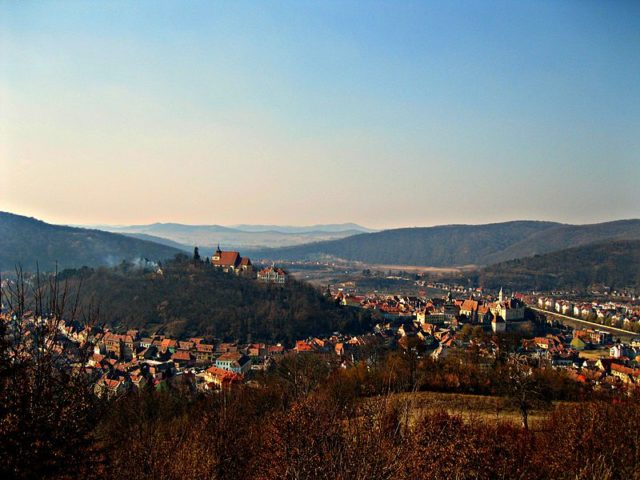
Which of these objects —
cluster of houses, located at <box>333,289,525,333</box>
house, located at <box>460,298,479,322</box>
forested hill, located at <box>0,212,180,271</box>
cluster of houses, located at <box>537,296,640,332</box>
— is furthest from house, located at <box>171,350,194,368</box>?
forested hill, located at <box>0,212,180,271</box>

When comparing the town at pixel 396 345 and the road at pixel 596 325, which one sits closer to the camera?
the town at pixel 396 345

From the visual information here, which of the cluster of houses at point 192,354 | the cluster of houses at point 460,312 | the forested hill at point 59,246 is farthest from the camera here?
the forested hill at point 59,246

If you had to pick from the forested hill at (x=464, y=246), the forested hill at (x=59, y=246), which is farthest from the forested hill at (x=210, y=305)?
the forested hill at (x=464, y=246)

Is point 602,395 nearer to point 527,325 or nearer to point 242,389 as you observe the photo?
point 242,389

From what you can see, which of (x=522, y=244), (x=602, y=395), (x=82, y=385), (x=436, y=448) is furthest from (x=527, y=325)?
(x=522, y=244)

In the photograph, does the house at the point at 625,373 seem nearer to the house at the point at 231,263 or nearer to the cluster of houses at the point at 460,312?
the cluster of houses at the point at 460,312

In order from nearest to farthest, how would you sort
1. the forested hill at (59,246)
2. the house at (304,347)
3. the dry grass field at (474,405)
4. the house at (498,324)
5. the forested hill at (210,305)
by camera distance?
1. the dry grass field at (474,405)
2. the house at (304,347)
3. the forested hill at (210,305)
4. the house at (498,324)
5. the forested hill at (59,246)
